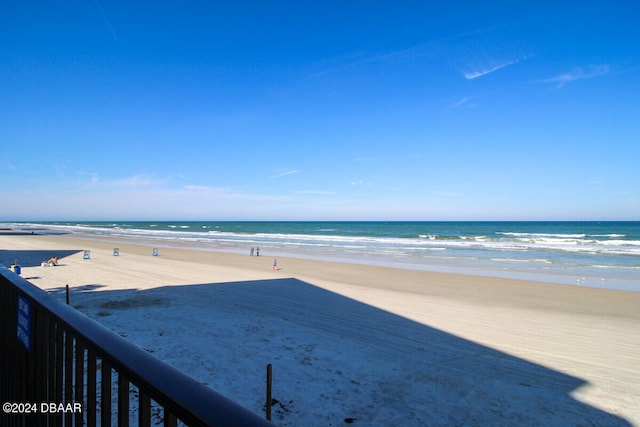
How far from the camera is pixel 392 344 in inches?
277

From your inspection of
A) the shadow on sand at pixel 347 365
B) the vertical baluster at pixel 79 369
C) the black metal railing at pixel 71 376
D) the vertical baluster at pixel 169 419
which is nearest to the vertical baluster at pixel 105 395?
the black metal railing at pixel 71 376

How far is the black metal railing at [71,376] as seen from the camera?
96cm

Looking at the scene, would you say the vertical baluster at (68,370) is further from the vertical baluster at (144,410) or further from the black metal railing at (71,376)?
the vertical baluster at (144,410)

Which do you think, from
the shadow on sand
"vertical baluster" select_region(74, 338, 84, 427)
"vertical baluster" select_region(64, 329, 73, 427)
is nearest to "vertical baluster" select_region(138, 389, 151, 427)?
"vertical baluster" select_region(74, 338, 84, 427)

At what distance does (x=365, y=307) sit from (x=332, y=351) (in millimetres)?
3774

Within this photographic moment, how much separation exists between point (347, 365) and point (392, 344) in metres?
1.48

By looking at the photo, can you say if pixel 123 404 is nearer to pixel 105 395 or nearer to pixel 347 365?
pixel 105 395

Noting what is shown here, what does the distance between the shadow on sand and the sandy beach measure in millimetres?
24

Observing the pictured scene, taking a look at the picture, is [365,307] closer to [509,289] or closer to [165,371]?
[509,289]

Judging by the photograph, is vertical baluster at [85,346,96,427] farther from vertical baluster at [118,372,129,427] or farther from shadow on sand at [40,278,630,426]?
shadow on sand at [40,278,630,426]

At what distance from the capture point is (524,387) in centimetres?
538

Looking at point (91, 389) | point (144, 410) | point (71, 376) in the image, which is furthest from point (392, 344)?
point (144, 410)

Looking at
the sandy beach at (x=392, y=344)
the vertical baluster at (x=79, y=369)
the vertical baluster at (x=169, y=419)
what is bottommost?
the sandy beach at (x=392, y=344)

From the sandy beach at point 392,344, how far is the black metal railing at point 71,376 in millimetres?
2763
